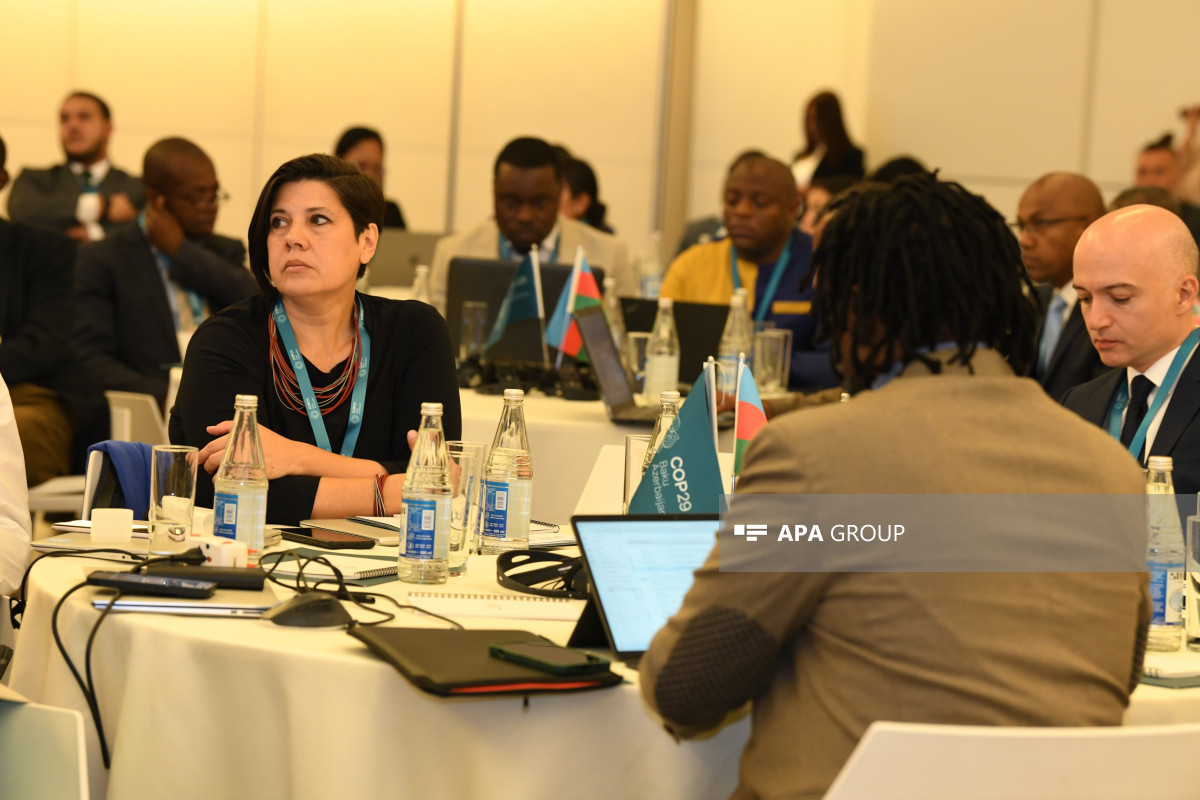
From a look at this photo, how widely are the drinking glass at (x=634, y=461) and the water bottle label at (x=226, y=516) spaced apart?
2.22 feet

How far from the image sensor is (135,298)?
16.5 feet

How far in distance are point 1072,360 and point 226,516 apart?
276 cm

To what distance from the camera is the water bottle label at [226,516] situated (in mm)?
2084

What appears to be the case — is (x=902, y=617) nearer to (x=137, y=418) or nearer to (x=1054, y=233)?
(x=1054, y=233)

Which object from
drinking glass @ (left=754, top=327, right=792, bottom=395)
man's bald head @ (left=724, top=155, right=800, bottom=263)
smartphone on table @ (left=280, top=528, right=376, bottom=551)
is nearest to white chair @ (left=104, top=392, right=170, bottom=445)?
drinking glass @ (left=754, top=327, right=792, bottom=395)

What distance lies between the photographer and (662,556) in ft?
5.66

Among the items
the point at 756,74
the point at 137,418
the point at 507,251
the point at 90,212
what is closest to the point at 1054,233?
the point at 507,251

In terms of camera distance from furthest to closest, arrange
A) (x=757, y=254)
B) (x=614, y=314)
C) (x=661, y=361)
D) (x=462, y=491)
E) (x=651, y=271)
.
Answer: (x=651, y=271)
(x=757, y=254)
(x=614, y=314)
(x=661, y=361)
(x=462, y=491)

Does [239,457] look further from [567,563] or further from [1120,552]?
[1120,552]

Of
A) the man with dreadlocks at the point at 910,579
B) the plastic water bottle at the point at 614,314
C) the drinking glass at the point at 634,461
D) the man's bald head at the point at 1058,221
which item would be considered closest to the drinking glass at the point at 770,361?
the plastic water bottle at the point at 614,314

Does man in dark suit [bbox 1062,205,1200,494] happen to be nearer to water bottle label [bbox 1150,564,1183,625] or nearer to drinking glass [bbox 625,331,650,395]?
water bottle label [bbox 1150,564,1183,625]

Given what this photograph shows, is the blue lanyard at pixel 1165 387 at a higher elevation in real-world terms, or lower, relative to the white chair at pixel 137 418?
higher

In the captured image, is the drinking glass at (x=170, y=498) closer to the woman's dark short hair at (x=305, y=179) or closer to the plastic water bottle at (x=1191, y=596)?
the woman's dark short hair at (x=305, y=179)

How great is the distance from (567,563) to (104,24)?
25.0 ft
